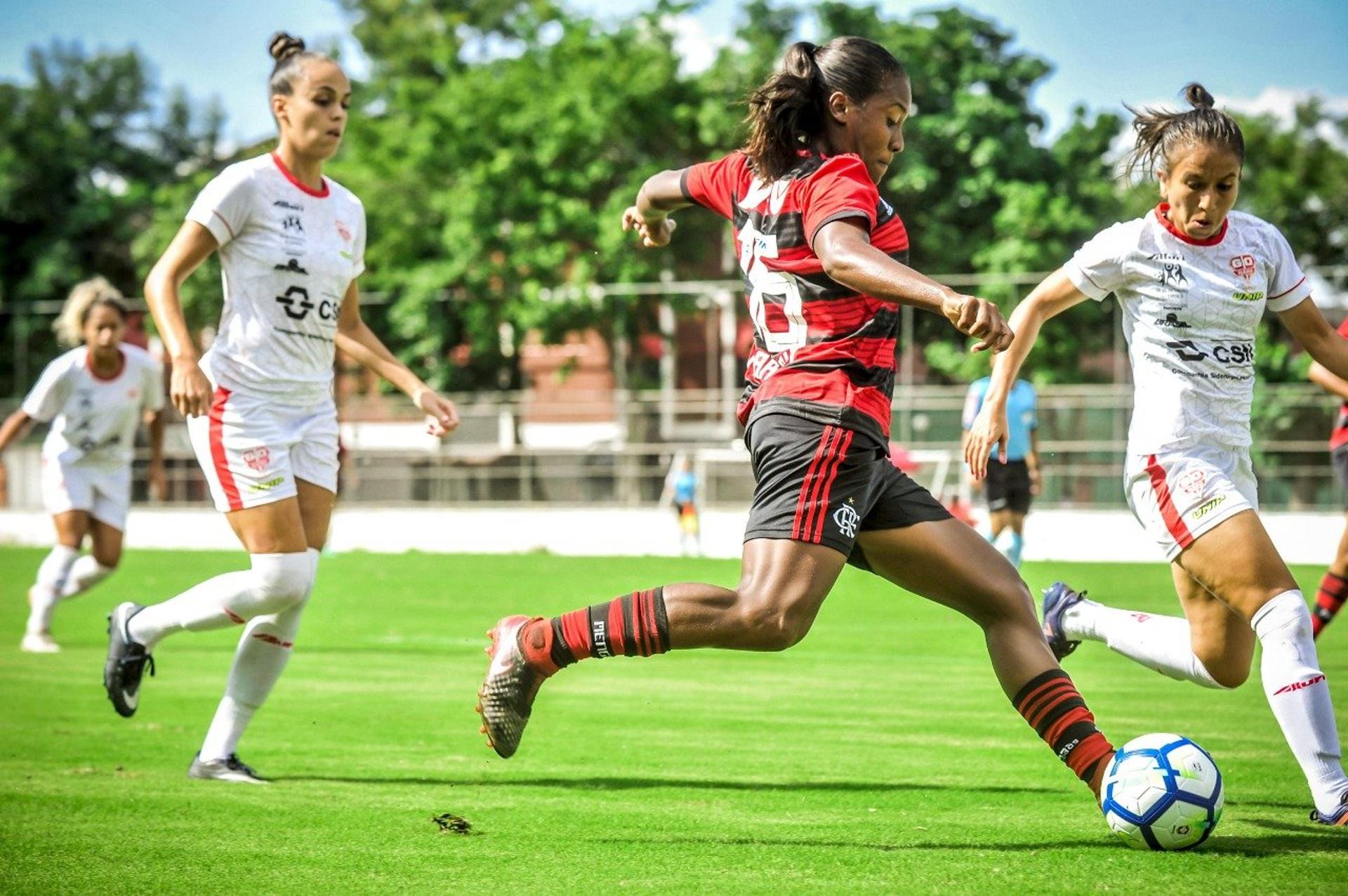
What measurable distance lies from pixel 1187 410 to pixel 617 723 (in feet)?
11.6

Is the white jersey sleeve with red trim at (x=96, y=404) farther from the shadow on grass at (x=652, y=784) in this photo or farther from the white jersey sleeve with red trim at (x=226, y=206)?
the shadow on grass at (x=652, y=784)

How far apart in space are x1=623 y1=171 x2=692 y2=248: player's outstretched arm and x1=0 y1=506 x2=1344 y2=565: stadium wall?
1977 centimetres

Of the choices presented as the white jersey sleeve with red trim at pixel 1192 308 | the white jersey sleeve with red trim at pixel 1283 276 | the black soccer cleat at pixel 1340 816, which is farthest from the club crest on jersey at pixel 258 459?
the black soccer cleat at pixel 1340 816

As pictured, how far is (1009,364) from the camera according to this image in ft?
17.0

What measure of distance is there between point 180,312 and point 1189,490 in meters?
3.66

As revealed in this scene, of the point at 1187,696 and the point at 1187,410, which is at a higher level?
the point at 1187,410

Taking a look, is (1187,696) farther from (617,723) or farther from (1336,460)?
(617,723)

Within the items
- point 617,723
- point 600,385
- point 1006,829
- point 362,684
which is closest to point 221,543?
point 600,385

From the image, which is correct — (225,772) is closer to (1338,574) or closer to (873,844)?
(873,844)

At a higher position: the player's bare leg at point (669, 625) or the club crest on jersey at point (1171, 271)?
the club crest on jersey at point (1171, 271)

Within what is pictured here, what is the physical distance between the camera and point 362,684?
937cm

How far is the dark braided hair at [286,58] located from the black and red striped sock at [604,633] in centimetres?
250

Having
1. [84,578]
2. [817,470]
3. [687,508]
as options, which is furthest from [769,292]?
[687,508]

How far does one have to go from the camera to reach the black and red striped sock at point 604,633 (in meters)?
4.50
